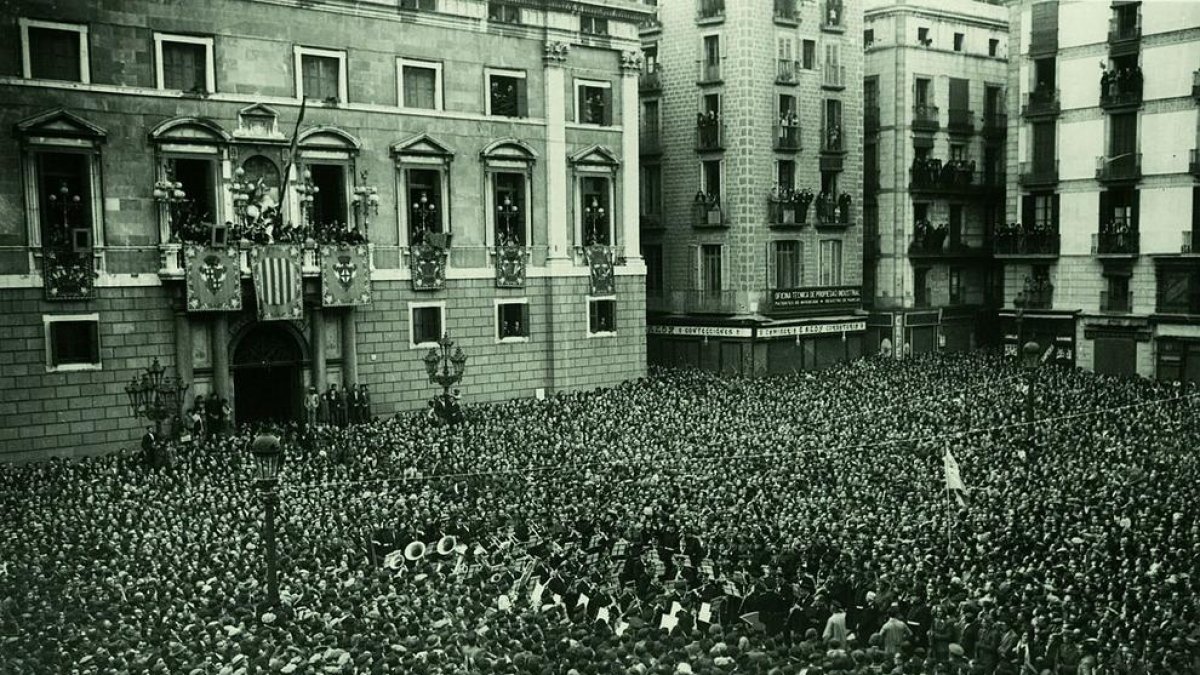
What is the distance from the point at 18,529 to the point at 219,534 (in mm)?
4069

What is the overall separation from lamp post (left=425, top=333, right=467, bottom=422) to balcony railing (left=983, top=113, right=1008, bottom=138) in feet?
110

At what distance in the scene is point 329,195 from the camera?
38281mm

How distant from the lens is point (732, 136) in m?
48.5

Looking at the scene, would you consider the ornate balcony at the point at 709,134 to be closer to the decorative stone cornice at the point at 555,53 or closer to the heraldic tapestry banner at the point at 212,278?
the decorative stone cornice at the point at 555,53

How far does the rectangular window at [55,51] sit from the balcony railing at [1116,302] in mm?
40628

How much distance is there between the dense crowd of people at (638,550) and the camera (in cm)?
1565

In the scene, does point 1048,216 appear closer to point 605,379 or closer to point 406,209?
point 605,379

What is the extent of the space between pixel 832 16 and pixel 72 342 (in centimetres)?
3515

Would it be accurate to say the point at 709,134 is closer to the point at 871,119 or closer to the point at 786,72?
the point at 786,72

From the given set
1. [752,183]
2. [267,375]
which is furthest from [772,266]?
[267,375]

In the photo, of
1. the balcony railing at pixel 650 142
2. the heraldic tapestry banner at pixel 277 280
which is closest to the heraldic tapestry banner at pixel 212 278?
the heraldic tapestry banner at pixel 277 280

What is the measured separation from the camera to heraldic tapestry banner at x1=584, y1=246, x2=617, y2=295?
43781 mm

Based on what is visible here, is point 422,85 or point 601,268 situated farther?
point 601,268

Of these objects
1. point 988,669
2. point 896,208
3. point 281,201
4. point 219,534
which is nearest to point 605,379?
point 281,201
